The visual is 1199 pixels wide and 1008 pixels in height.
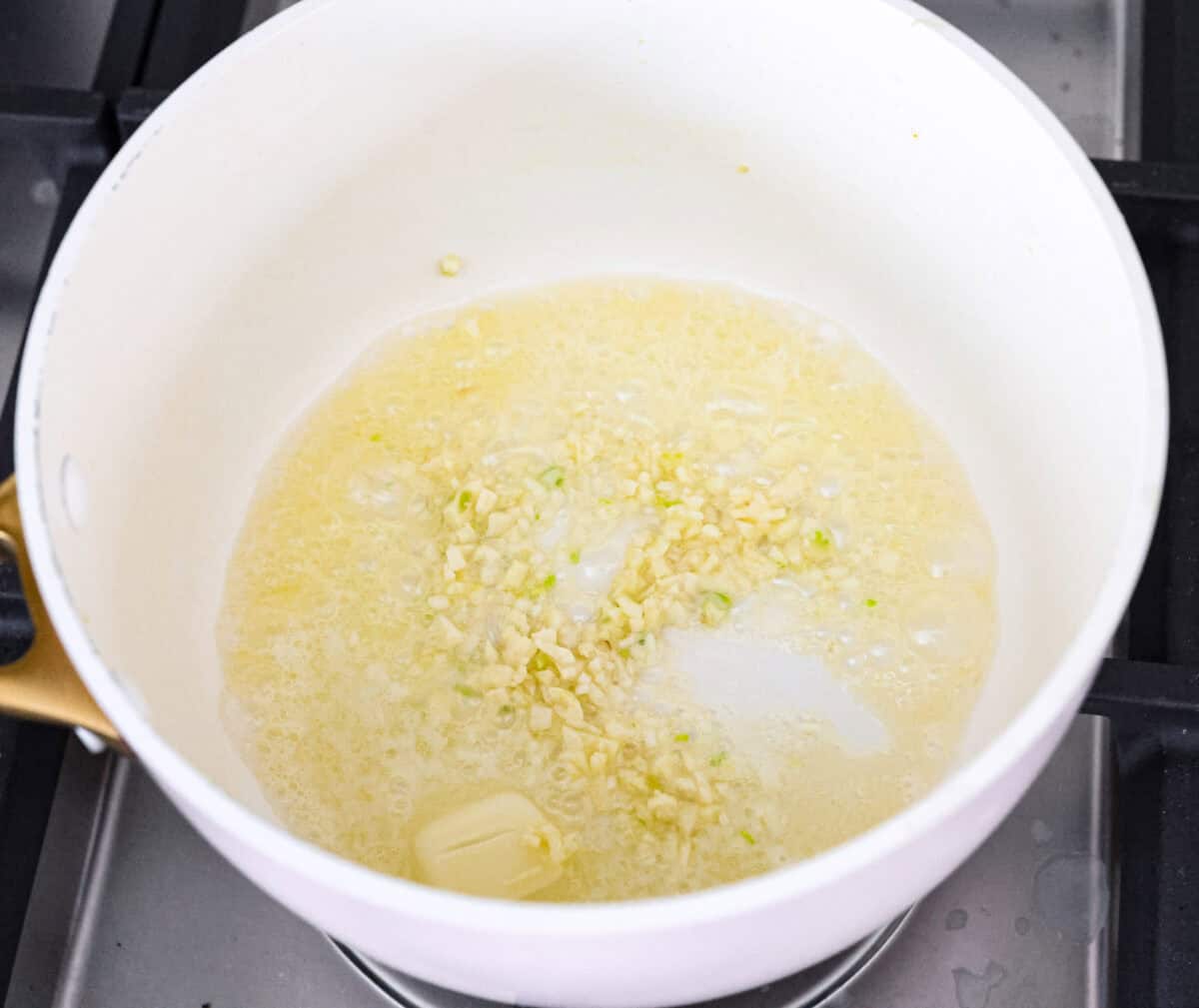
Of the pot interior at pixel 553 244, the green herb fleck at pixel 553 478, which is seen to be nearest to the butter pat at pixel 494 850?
the pot interior at pixel 553 244

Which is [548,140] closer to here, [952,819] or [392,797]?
[392,797]

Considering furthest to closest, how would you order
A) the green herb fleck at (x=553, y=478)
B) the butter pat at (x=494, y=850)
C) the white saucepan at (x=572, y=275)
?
the green herb fleck at (x=553, y=478) < the butter pat at (x=494, y=850) < the white saucepan at (x=572, y=275)

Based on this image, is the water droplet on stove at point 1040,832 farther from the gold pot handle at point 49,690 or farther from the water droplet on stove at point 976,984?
the gold pot handle at point 49,690

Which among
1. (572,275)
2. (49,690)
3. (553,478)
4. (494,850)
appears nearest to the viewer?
(49,690)

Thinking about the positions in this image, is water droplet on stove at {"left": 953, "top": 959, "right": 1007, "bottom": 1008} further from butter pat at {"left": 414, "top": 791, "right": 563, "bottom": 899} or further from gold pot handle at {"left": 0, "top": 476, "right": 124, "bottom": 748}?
gold pot handle at {"left": 0, "top": 476, "right": 124, "bottom": 748}

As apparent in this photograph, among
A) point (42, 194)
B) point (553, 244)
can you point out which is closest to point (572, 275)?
point (553, 244)

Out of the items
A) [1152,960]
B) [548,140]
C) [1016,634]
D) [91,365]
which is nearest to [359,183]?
[548,140]

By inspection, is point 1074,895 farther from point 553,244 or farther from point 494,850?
point 553,244

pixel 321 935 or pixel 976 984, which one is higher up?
pixel 976 984
